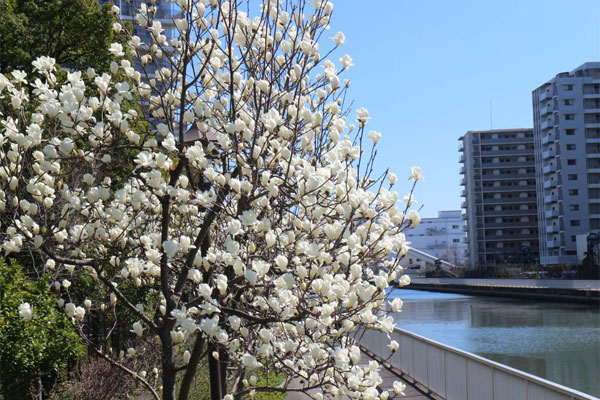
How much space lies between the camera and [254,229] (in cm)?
371

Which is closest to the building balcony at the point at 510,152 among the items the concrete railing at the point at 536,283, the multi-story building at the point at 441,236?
the concrete railing at the point at 536,283

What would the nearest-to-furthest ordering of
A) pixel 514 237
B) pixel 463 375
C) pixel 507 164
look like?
pixel 463 375, pixel 514 237, pixel 507 164

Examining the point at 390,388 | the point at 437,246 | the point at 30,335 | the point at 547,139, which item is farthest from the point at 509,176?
the point at 30,335

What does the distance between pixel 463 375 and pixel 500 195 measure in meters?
96.1

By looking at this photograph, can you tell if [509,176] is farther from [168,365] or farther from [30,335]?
[168,365]

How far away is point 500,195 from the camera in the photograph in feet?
330

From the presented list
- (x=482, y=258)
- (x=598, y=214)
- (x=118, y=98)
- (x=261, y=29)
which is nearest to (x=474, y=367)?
(x=261, y=29)

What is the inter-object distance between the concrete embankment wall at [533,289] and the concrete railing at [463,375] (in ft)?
109

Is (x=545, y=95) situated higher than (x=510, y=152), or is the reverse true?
(x=545, y=95)

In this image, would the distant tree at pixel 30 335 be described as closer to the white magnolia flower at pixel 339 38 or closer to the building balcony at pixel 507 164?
the white magnolia flower at pixel 339 38

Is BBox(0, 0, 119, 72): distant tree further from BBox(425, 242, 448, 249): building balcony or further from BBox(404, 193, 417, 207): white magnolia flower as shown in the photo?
BBox(425, 242, 448, 249): building balcony

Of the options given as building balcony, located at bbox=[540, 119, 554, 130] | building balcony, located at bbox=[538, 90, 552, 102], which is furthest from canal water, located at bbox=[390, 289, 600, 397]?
building balcony, located at bbox=[538, 90, 552, 102]

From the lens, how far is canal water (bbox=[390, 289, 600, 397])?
2222 cm

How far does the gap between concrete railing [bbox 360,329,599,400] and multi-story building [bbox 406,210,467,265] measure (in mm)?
132163
